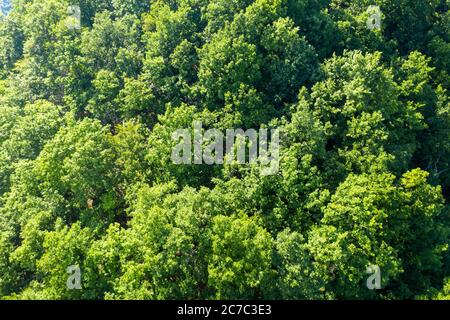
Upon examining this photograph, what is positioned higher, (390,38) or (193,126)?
(390,38)

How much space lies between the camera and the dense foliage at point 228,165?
120 ft

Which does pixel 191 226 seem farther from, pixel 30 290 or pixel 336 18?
pixel 336 18

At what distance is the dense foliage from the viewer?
3656 cm

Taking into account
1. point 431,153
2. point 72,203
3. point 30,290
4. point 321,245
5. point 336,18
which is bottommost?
point 30,290

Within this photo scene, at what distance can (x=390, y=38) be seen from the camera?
5869cm

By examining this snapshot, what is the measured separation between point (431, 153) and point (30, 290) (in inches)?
1760

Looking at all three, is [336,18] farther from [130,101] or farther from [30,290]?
[30,290]

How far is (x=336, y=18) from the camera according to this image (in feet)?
189

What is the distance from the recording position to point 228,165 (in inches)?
1709

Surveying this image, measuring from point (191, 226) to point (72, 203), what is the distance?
1619cm

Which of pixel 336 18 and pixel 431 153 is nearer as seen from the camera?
pixel 431 153
